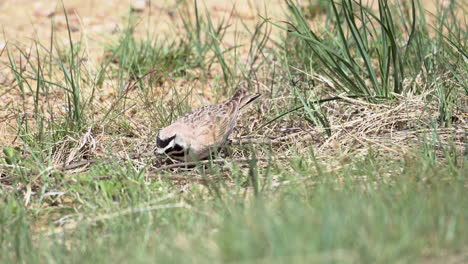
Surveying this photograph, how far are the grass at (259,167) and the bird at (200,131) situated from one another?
6.2 inches

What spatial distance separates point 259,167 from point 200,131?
0.79m

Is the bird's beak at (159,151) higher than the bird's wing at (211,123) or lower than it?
lower

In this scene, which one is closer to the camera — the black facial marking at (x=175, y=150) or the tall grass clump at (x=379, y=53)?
the black facial marking at (x=175, y=150)

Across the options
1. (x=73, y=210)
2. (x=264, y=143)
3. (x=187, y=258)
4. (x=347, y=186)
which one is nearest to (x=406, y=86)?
(x=264, y=143)

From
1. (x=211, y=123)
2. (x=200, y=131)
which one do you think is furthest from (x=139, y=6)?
(x=200, y=131)

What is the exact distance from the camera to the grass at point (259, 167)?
9.92 ft

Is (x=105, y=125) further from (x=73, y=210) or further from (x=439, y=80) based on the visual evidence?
(x=439, y=80)

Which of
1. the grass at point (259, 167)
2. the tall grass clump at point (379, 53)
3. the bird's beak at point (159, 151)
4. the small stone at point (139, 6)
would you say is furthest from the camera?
the small stone at point (139, 6)

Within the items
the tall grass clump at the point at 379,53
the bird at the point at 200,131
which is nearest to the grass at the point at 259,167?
the tall grass clump at the point at 379,53

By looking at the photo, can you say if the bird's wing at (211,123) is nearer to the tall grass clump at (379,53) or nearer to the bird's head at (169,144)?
the bird's head at (169,144)

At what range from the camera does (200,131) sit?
5461 millimetres

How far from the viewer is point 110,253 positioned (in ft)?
10.9

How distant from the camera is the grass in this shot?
9.92 ft

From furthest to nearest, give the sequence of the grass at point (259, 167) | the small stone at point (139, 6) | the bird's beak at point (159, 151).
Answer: the small stone at point (139, 6) < the bird's beak at point (159, 151) < the grass at point (259, 167)
